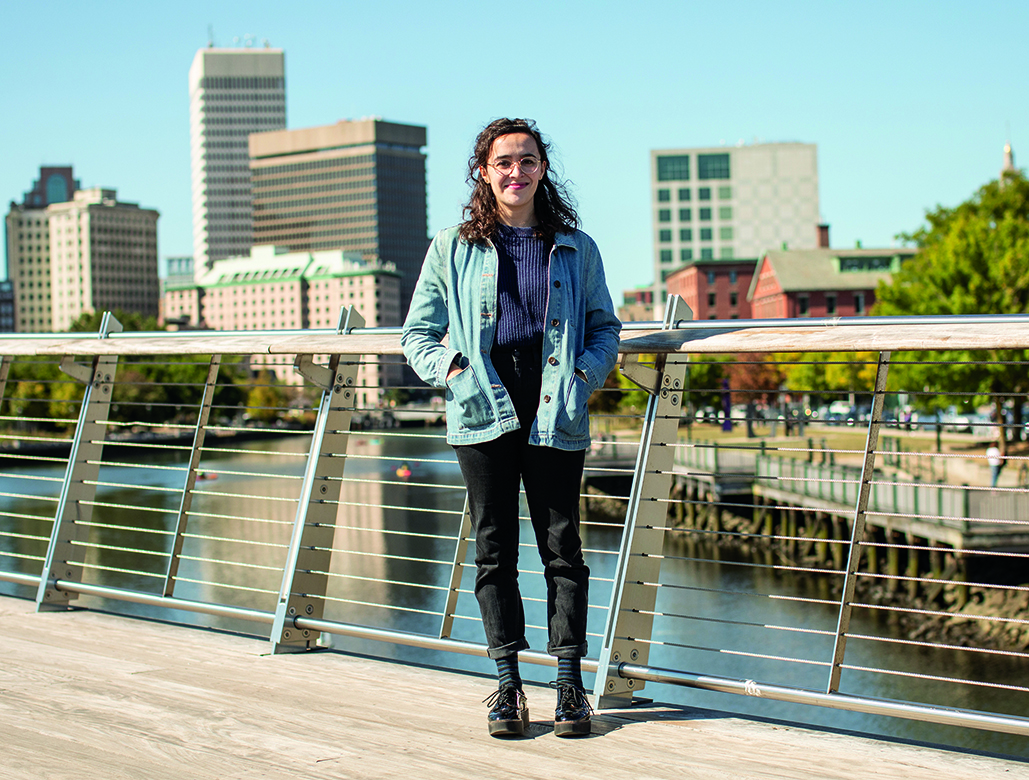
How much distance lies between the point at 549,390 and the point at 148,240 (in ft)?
565

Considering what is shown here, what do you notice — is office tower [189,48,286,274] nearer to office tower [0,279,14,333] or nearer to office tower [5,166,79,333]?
office tower [5,166,79,333]

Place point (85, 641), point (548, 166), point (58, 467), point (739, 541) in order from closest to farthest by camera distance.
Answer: point (548, 166) → point (85, 641) → point (739, 541) → point (58, 467)

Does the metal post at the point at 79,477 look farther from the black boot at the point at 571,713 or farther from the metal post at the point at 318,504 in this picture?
the black boot at the point at 571,713

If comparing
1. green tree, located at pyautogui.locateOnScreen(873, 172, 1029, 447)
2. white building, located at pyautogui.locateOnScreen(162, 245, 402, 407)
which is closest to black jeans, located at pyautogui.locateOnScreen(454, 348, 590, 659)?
green tree, located at pyautogui.locateOnScreen(873, 172, 1029, 447)

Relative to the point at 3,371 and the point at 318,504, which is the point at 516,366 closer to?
the point at 318,504

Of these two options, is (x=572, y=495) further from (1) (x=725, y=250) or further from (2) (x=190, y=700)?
(1) (x=725, y=250)

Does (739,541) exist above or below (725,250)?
below

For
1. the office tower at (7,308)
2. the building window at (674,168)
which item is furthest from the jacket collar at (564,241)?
the office tower at (7,308)

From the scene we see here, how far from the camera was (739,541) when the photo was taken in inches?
1326

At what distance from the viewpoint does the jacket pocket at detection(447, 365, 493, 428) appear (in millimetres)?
2885

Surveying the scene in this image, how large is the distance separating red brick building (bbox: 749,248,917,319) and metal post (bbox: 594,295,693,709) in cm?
7361

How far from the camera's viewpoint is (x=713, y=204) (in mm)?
105000

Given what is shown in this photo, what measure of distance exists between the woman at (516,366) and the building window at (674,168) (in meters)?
104

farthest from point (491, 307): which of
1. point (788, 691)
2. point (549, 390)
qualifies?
point (788, 691)
